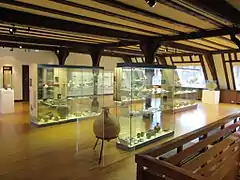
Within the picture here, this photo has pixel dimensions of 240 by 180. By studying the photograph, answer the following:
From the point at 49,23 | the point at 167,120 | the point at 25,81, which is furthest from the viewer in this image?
the point at 25,81

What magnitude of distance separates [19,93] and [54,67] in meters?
6.58

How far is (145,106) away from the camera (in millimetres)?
6812

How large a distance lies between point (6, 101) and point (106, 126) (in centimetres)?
667

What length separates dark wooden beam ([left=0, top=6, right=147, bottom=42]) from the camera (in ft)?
15.8

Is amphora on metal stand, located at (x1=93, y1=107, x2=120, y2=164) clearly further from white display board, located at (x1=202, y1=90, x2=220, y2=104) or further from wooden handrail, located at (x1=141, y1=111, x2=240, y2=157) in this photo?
white display board, located at (x1=202, y1=90, x2=220, y2=104)

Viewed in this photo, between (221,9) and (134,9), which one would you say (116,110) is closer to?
(134,9)

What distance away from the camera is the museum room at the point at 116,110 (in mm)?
3611

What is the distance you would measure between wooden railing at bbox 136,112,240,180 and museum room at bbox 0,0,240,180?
0.01 m

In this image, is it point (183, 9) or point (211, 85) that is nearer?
point (183, 9)

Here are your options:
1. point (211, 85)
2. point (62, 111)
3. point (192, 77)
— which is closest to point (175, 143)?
point (62, 111)

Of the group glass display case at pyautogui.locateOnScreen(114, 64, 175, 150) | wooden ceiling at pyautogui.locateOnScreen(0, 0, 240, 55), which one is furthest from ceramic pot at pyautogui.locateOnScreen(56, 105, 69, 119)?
wooden ceiling at pyautogui.locateOnScreen(0, 0, 240, 55)

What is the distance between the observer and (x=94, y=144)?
5914mm

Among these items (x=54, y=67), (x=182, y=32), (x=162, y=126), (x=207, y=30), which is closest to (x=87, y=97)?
(x=54, y=67)

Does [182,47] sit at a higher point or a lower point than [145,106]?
higher
